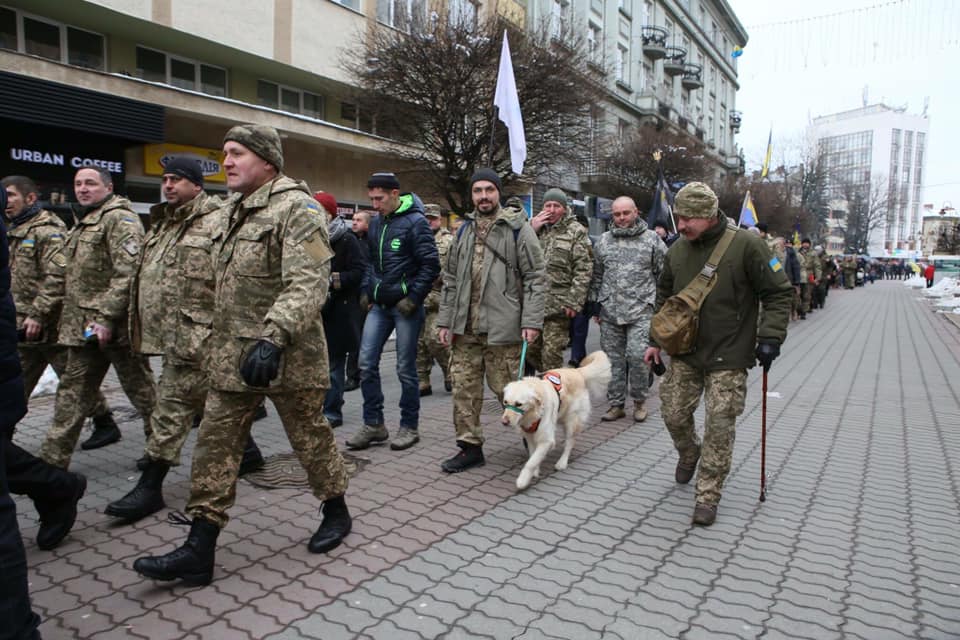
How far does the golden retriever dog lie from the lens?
183 inches

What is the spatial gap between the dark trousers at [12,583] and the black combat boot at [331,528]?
1504 mm

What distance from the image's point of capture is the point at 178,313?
4098mm

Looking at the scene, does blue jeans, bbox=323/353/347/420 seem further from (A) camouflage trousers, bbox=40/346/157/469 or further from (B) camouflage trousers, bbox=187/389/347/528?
(B) camouflage trousers, bbox=187/389/347/528

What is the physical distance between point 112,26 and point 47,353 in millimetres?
11857

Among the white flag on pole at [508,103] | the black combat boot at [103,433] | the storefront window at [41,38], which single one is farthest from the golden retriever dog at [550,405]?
the storefront window at [41,38]

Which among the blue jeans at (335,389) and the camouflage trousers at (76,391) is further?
the blue jeans at (335,389)

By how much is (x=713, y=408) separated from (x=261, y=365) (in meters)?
2.80

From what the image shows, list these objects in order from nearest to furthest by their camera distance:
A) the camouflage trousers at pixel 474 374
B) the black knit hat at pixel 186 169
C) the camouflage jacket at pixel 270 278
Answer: the camouflage jacket at pixel 270 278 → the black knit hat at pixel 186 169 → the camouflage trousers at pixel 474 374

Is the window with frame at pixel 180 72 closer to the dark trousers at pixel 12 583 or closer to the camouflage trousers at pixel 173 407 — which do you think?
the camouflage trousers at pixel 173 407

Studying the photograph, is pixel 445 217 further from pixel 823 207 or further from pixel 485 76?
pixel 823 207

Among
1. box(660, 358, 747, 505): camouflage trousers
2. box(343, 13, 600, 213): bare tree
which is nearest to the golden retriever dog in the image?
box(660, 358, 747, 505): camouflage trousers

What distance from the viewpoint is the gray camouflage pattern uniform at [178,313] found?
13.3ft

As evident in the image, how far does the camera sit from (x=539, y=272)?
16.6ft

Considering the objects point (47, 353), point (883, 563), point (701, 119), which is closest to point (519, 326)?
point (883, 563)
